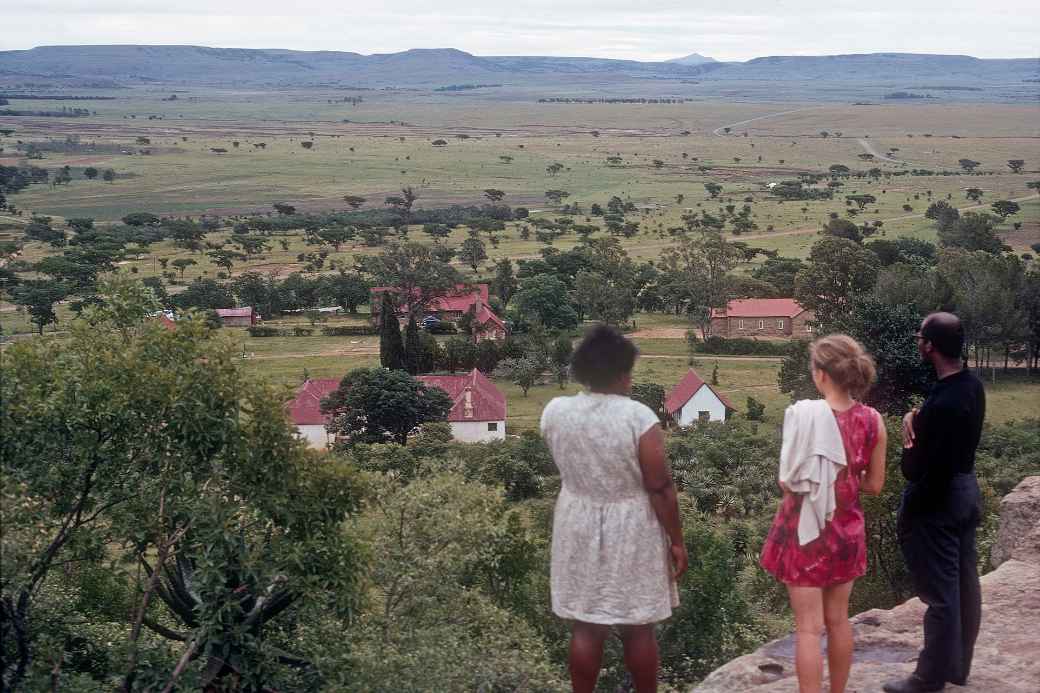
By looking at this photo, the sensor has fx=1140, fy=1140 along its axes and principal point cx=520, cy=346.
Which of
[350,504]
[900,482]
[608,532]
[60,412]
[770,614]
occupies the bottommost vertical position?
[770,614]

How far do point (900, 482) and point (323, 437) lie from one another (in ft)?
82.9

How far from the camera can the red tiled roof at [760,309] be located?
5725 cm

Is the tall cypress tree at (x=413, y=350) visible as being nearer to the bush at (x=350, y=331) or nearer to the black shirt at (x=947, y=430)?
the bush at (x=350, y=331)

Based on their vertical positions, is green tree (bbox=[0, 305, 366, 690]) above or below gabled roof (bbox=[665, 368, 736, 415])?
above

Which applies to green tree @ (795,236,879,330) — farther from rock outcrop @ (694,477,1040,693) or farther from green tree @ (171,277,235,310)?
rock outcrop @ (694,477,1040,693)

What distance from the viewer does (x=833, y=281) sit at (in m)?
56.3

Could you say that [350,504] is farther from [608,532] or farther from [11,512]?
[608,532]

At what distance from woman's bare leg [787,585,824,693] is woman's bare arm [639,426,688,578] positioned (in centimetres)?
86

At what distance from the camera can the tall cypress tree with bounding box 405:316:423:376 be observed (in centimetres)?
4888

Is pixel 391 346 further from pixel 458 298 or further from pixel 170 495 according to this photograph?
pixel 170 495

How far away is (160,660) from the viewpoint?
36.7ft

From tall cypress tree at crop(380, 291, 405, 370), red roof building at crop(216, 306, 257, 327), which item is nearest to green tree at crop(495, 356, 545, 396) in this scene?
tall cypress tree at crop(380, 291, 405, 370)

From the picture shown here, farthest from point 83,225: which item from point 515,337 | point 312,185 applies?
point 515,337

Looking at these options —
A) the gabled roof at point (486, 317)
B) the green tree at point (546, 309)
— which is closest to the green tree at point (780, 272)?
the green tree at point (546, 309)
